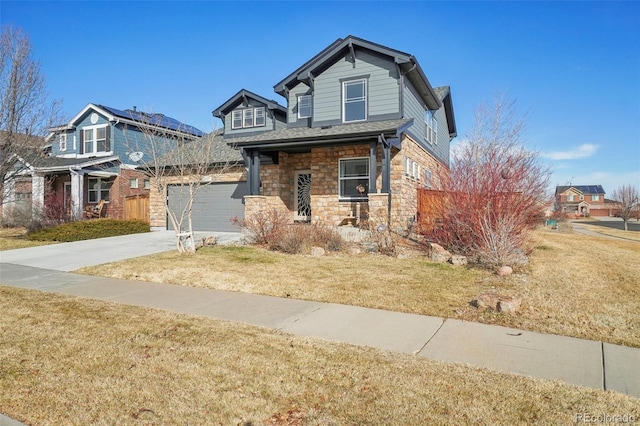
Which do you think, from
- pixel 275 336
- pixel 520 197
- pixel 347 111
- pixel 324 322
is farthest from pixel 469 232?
pixel 347 111

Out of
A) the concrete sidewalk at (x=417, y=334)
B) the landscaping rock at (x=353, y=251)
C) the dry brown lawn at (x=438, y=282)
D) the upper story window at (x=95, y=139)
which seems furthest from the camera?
the upper story window at (x=95, y=139)

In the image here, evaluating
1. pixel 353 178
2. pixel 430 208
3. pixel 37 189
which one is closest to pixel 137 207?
pixel 37 189

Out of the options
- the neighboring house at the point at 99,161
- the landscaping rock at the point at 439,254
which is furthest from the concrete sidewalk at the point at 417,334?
the neighboring house at the point at 99,161

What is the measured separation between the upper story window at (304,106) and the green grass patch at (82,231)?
962 cm

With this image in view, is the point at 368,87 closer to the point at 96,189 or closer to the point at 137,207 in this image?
the point at 137,207

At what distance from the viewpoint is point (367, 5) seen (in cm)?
1293

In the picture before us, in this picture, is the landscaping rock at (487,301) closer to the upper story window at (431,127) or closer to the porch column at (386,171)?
the porch column at (386,171)

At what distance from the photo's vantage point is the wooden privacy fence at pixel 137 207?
66.6ft

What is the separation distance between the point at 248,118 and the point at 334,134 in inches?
323

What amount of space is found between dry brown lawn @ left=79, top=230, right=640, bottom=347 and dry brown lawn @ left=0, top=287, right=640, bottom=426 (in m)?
1.91

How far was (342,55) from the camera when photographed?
1574 cm

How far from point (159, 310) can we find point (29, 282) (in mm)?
4170

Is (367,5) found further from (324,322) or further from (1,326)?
(1,326)

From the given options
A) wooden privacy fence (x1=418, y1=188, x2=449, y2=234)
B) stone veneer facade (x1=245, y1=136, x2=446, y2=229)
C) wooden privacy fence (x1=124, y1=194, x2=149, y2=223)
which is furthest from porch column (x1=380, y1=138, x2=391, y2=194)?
wooden privacy fence (x1=124, y1=194, x2=149, y2=223)
